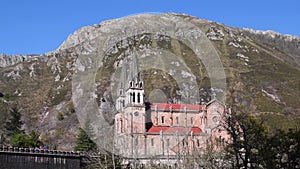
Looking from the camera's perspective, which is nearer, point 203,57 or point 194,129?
point 194,129

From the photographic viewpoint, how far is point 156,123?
7944 cm

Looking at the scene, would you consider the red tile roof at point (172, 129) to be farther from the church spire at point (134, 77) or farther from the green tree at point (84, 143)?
the green tree at point (84, 143)

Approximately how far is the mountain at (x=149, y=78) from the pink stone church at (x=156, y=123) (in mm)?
27131

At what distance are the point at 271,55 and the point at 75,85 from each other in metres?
84.1

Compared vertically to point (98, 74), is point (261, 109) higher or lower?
lower

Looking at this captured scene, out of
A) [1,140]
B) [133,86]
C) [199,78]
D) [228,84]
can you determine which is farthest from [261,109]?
[1,140]

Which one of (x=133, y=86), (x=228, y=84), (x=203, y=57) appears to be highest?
(x=203, y=57)

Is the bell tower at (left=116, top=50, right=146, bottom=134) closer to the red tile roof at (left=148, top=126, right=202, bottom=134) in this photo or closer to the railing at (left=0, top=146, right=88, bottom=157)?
the red tile roof at (left=148, top=126, right=202, bottom=134)

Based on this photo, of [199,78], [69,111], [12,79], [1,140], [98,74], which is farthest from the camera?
[12,79]

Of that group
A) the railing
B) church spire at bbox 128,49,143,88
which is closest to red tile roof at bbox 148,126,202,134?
church spire at bbox 128,49,143,88

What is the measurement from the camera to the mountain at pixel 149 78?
129500mm

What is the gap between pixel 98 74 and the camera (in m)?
164

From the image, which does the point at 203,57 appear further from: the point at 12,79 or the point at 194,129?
the point at 194,129

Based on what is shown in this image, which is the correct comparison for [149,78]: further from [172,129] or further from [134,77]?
[172,129]
